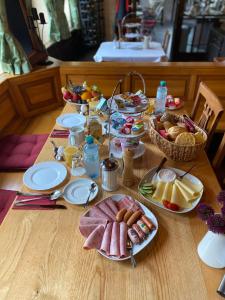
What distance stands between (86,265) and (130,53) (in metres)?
2.77

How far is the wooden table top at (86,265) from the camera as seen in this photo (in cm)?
64

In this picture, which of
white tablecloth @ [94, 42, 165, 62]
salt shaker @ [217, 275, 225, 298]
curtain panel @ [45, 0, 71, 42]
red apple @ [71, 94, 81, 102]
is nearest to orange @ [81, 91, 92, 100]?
red apple @ [71, 94, 81, 102]

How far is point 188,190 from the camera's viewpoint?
2.94 ft

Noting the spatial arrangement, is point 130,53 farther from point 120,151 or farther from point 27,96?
point 120,151

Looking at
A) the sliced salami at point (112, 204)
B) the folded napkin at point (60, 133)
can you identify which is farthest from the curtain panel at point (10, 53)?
the sliced salami at point (112, 204)

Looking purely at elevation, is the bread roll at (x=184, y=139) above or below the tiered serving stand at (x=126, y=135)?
above

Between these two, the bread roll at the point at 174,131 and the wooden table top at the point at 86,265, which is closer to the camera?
the wooden table top at the point at 86,265

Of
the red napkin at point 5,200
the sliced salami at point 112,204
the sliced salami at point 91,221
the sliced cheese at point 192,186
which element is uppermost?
the sliced salami at point 91,221

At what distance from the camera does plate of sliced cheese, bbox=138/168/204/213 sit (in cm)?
87

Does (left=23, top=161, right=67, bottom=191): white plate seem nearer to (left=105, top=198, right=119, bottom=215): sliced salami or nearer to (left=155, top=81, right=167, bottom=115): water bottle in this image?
(left=105, top=198, right=119, bottom=215): sliced salami

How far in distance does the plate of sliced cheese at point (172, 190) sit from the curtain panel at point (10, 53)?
1703 mm

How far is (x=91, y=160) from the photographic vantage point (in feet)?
3.27

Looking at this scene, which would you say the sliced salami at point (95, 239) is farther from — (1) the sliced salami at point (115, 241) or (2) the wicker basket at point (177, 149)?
(2) the wicker basket at point (177, 149)

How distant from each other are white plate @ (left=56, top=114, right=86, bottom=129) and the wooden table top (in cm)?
67
